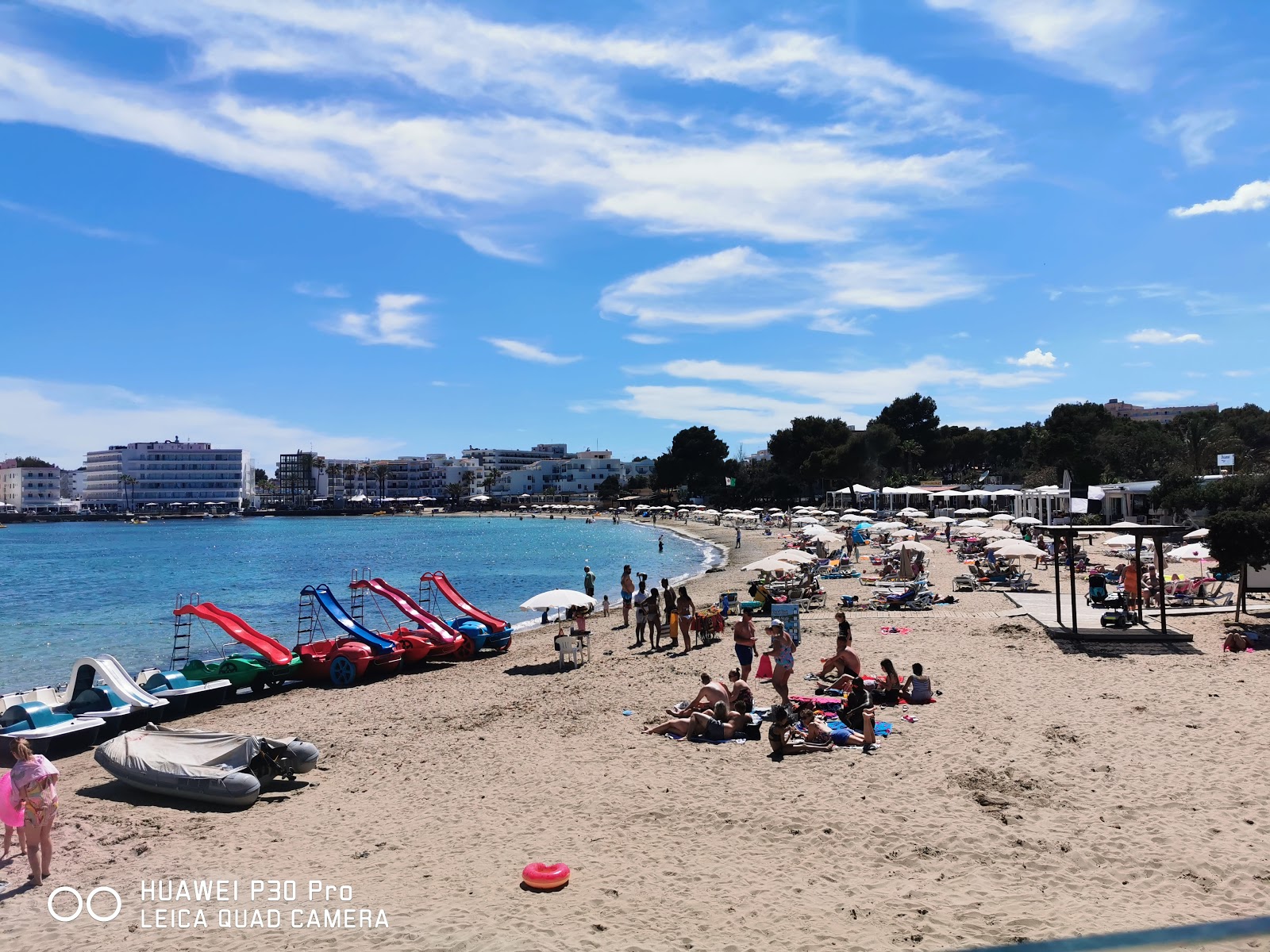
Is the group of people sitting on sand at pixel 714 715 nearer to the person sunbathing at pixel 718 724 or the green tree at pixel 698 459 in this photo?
the person sunbathing at pixel 718 724

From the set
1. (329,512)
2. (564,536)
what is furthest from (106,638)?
(329,512)

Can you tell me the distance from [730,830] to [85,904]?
5.09 metres

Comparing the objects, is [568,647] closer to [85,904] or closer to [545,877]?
[545,877]

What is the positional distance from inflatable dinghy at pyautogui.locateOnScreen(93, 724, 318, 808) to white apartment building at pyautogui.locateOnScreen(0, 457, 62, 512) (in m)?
176

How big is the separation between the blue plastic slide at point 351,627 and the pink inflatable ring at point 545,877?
9.89m

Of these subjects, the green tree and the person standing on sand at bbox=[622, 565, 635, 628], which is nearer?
the person standing on sand at bbox=[622, 565, 635, 628]

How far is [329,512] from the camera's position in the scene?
160125 millimetres

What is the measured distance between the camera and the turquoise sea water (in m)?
24.8

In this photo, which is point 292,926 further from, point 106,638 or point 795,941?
point 106,638

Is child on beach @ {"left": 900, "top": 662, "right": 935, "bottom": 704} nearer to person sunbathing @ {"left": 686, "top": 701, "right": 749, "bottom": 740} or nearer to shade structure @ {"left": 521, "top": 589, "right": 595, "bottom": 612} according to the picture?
person sunbathing @ {"left": 686, "top": 701, "right": 749, "bottom": 740}

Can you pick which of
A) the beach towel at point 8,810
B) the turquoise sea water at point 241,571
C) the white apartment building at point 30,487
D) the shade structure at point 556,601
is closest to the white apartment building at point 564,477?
the turquoise sea water at point 241,571

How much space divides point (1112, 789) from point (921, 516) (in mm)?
41519

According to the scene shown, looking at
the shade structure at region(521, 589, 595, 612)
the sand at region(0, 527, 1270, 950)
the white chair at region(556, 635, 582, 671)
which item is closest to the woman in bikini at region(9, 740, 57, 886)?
the sand at region(0, 527, 1270, 950)

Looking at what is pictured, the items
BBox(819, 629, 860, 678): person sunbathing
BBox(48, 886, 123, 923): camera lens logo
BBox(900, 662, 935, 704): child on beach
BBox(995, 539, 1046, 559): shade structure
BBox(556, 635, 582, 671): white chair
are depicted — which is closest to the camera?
BBox(48, 886, 123, 923): camera lens logo
